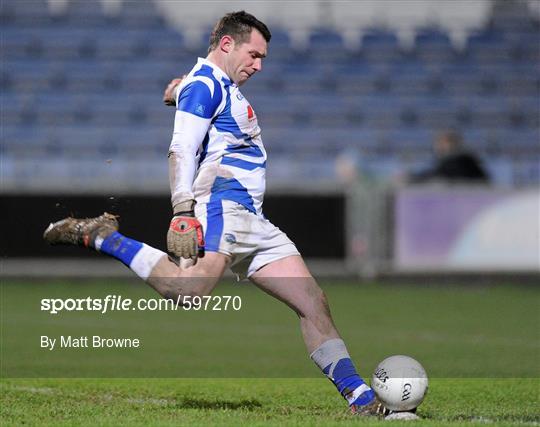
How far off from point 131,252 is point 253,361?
2.94 meters

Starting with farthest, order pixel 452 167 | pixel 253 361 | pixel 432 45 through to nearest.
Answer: pixel 432 45 → pixel 452 167 → pixel 253 361

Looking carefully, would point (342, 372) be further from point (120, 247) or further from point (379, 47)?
point (379, 47)

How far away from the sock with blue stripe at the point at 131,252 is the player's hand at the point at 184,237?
0.37 metres

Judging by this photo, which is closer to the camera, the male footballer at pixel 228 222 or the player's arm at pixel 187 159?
the player's arm at pixel 187 159

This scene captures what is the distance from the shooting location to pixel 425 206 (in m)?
16.5

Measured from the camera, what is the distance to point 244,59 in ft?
19.8

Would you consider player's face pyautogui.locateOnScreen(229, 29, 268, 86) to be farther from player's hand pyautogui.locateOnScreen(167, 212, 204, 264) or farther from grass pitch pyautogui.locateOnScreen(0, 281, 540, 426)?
grass pitch pyautogui.locateOnScreen(0, 281, 540, 426)

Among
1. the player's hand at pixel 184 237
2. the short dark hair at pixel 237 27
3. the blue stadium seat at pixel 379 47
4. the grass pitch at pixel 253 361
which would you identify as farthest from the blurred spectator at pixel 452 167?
the player's hand at pixel 184 237

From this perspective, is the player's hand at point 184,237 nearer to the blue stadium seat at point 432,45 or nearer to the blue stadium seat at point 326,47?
the blue stadium seat at point 326,47

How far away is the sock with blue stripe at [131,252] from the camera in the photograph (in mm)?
5891

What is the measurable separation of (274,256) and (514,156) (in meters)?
15.0

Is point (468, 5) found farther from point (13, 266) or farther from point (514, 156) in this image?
point (13, 266)

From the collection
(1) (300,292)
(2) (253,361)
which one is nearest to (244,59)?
(1) (300,292)

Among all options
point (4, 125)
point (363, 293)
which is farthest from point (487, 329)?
point (4, 125)
